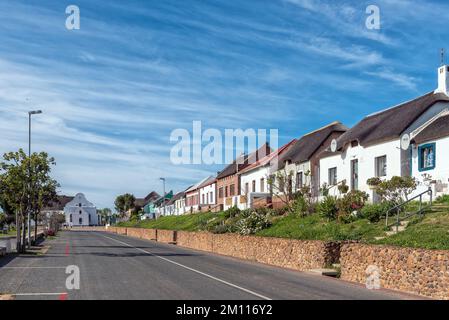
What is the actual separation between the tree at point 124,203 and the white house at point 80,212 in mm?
32735

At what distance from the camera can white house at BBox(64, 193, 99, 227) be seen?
585ft

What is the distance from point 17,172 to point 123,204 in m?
115

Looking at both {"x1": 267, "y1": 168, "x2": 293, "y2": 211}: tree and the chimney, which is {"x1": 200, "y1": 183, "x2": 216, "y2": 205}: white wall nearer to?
{"x1": 267, "y1": 168, "x2": 293, "y2": 211}: tree

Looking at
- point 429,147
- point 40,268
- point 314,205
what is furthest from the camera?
point 314,205

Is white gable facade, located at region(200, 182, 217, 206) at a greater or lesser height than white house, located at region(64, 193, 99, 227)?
greater

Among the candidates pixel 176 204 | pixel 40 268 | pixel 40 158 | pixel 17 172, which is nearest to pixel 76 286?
pixel 40 268

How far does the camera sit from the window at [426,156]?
27.6 meters

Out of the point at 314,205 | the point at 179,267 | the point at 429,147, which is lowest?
the point at 179,267

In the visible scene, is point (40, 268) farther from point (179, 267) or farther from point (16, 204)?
point (16, 204)

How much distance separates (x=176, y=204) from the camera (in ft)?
340

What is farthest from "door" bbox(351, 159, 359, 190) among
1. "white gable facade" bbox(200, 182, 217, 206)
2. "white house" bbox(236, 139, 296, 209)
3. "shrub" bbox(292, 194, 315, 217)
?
"white gable facade" bbox(200, 182, 217, 206)

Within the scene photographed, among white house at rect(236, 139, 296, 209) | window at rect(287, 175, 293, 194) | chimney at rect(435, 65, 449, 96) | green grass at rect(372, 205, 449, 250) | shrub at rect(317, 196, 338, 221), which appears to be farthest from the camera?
white house at rect(236, 139, 296, 209)

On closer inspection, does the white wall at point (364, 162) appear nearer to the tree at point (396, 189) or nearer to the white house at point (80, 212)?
the tree at point (396, 189)
